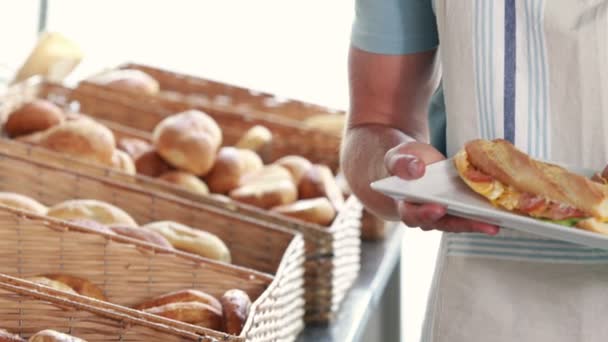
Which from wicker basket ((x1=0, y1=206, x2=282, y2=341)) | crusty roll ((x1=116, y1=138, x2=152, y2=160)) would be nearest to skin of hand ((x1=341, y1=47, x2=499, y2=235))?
wicker basket ((x1=0, y1=206, x2=282, y2=341))

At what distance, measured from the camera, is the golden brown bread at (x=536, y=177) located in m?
1.05

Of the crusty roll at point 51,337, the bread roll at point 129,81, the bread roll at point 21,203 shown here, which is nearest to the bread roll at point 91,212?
the bread roll at point 21,203

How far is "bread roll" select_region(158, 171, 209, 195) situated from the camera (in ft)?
6.62

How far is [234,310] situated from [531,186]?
441 millimetres

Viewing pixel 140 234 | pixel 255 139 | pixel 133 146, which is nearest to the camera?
pixel 140 234

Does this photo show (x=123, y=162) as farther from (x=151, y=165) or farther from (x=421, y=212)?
(x=421, y=212)

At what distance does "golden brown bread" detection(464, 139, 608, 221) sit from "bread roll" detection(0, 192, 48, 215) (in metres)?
0.78

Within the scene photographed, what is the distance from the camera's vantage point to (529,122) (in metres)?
1.26

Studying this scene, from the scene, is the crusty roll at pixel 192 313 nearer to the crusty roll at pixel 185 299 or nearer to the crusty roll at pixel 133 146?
the crusty roll at pixel 185 299

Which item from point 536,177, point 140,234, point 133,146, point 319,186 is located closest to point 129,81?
point 133,146

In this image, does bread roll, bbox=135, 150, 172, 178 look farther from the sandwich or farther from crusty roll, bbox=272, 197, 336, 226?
the sandwich

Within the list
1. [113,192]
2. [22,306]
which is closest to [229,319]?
[22,306]

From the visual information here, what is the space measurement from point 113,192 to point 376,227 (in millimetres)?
661

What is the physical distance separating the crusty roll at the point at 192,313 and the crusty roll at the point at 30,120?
0.86 metres
